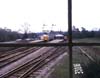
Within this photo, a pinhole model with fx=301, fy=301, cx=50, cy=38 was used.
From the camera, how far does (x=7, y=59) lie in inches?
671

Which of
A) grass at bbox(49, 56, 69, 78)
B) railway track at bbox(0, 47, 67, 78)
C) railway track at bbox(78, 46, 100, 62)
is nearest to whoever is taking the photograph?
railway track at bbox(78, 46, 100, 62)

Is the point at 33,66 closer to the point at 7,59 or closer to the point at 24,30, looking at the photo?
the point at 7,59

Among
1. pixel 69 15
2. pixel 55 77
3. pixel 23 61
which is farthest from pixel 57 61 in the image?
pixel 69 15

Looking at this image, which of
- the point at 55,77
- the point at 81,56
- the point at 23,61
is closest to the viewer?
the point at 81,56

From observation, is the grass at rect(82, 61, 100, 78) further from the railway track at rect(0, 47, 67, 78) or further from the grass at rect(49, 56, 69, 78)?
the railway track at rect(0, 47, 67, 78)

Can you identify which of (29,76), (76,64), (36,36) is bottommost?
(29,76)

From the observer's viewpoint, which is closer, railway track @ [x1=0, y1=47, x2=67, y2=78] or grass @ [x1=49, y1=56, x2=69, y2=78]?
grass @ [x1=49, y1=56, x2=69, y2=78]

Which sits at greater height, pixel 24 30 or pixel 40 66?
pixel 24 30

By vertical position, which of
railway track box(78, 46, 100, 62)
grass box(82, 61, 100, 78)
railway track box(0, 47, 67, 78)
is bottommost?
railway track box(0, 47, 67, 78)

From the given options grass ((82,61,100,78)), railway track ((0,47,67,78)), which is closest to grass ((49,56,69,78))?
railway track ((0,47,67,78))

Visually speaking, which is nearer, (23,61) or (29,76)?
(29,76)

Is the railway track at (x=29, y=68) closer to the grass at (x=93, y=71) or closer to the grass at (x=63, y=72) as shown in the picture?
the grass at (x=63, y=72)

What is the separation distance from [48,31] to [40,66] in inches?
360

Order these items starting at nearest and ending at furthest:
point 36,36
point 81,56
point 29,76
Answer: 1. point 36,36
2. point 81,56
3. point 29,76
